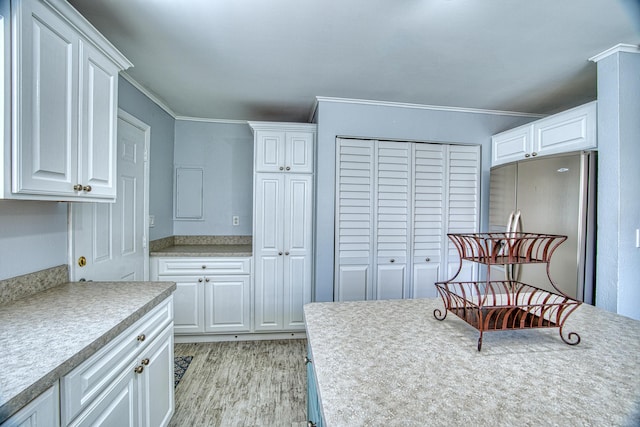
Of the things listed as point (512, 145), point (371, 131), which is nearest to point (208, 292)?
point (371, 131)

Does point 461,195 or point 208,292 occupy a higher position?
point 461,195

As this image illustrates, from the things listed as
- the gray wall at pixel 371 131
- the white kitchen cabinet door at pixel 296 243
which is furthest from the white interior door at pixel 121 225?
the gray wall at pixel 371 131

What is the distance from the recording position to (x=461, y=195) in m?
2.87

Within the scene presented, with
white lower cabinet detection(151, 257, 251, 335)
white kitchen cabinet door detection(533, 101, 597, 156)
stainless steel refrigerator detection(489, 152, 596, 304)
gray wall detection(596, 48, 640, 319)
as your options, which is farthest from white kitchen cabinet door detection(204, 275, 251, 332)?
white kitchen cabinet door detection(533, 101, 597, 156)

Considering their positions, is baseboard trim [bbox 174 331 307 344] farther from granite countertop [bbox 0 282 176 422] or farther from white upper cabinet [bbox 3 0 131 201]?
white upper cabinet [bbox 3 0 131 201]

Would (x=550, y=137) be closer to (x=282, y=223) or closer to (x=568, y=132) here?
(x=568, y=132)

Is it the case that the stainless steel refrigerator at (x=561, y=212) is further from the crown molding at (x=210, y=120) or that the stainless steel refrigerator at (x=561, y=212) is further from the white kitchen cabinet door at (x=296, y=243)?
the crown molding at (x=210, y=120)

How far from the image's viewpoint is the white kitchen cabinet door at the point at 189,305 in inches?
107

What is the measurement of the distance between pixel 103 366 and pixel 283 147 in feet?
7.19

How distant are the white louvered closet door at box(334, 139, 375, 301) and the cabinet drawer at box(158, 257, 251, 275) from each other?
93 cm

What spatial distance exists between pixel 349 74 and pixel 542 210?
Answer: 1754mm

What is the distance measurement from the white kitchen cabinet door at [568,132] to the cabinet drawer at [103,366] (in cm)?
288

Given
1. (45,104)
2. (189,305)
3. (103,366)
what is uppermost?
(45,104)

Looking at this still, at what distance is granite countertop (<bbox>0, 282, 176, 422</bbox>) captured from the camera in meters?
0.75
